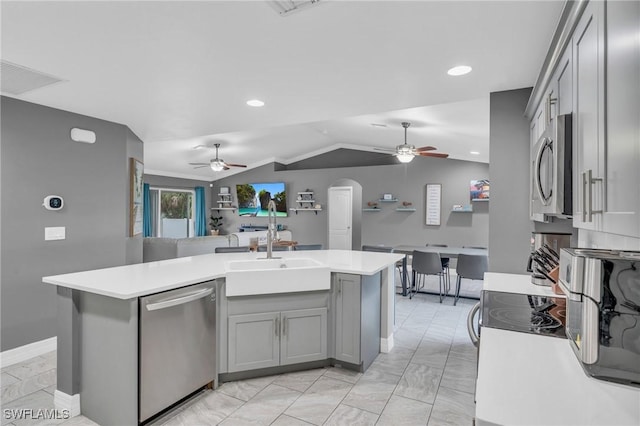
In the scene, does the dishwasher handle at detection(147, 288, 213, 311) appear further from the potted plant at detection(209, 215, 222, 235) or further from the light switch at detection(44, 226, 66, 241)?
the potted plant at detection(209, 215, 222, 235)

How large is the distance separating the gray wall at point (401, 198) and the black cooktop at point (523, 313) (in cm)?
542

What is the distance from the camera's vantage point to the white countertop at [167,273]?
1.95 meters

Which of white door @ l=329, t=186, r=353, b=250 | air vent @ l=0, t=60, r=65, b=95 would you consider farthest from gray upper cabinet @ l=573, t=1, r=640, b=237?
white door @ l=329, t=186, r=353, b=250

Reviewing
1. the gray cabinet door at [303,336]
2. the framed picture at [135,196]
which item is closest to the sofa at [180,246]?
the framed picture at [135,196]

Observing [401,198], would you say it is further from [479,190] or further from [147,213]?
[147,213]

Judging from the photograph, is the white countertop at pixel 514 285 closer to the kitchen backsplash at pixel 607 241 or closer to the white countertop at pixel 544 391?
the kitchen backsplash at pixel 607 241

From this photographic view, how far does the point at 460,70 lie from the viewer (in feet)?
7.65

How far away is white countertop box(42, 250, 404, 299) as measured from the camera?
1948mm

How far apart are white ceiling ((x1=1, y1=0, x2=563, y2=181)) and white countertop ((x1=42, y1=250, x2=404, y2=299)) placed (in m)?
1.43

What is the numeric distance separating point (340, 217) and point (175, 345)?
652cm

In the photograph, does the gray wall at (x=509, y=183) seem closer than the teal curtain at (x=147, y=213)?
Yes

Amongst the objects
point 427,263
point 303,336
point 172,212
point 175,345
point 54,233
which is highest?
point 172,212

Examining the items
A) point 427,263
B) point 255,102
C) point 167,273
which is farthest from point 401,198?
point 167,273

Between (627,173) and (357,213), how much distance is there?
24.3 ft
